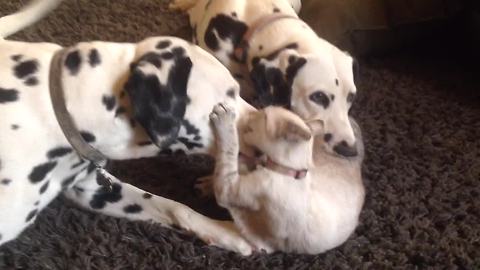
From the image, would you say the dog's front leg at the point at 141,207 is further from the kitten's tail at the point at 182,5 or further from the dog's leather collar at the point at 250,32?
the kitten's tail at the point at 182,5

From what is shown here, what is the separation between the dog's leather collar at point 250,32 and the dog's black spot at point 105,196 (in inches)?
31.0

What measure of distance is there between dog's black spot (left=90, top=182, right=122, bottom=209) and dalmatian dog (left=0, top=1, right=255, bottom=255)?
233mm

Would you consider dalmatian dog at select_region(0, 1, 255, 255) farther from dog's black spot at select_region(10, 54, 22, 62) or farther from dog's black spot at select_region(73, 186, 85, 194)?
dog's black spot at select_region(73, 186, 85, 194)

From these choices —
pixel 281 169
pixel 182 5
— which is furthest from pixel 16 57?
pixel 182 5

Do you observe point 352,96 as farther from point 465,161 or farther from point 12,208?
point 12,208

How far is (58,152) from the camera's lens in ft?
6.01

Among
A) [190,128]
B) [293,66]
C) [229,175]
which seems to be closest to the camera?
[190,128]

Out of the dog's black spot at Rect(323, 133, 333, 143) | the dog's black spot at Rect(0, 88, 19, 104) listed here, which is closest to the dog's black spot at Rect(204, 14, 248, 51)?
the dog's black spot at Rect(323, 133, 333, 143)

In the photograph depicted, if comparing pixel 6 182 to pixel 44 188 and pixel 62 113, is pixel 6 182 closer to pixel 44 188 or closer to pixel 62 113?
pixel 44 188

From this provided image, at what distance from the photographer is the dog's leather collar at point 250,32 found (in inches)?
102

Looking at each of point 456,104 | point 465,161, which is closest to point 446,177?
point 465,161

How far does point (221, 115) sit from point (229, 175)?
0.79 feet

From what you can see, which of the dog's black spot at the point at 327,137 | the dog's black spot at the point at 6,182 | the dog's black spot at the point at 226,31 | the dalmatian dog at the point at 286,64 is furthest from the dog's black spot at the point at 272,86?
the dog's black spot at the point at 6,182

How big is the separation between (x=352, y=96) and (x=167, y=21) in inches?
50.4
